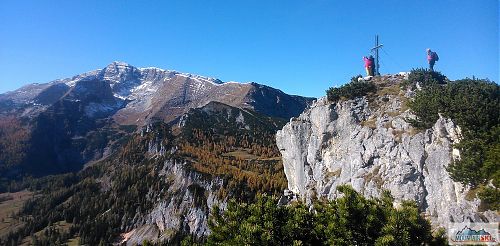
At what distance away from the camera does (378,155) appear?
73.9 metres

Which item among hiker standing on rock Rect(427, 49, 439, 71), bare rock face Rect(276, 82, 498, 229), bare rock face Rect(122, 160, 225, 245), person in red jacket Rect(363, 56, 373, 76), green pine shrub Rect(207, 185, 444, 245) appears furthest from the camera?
bare rock face Rect(122, 160, 225, 245)

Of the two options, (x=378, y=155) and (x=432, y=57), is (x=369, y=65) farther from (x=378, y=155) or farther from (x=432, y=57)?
(x=378, y=155)

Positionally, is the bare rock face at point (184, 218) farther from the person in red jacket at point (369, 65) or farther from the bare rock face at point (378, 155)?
the person in red jacket at point (369, 65)

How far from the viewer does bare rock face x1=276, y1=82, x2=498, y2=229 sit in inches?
2292

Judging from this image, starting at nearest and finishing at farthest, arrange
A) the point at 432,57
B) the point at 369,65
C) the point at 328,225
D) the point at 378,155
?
1. the point at 328,225
2. the point at 378,155
3. the point at 432,57
4. the point at 369,65

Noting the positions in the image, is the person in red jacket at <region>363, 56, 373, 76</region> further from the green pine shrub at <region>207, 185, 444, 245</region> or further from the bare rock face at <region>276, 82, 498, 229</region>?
the green pine shrub at <region>207, 185, 444, 245</region>

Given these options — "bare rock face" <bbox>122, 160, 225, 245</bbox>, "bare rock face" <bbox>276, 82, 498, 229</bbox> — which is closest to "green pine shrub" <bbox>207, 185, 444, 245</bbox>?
"bare rock face" <bbox>276, 82, 498, 229</bbox>

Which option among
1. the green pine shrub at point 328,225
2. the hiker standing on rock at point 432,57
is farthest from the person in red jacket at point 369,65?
the green pine shrub at point 328,225

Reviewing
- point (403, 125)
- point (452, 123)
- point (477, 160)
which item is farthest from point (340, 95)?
point (477, 160)

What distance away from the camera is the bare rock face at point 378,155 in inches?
2292

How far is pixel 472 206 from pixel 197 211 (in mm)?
152649

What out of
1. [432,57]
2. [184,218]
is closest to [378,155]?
[432,57]

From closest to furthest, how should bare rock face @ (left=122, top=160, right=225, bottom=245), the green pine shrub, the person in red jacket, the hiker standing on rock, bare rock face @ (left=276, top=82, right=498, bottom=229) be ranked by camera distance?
the green pine shrub
bare rock face @ (left=276, top=82, right=498, bottom=229)
the hiker standing on rock
the person in red jacket
bare rock face @ (left=122, top=160, right=225, bottom=245)

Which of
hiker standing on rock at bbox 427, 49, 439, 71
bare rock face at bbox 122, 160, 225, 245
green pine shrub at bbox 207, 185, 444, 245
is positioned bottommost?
bare rock face at bbox 122, 160, 225, 245
